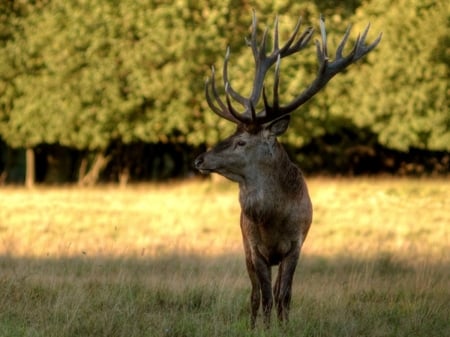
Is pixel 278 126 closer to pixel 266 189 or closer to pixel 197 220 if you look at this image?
pixel 266 189

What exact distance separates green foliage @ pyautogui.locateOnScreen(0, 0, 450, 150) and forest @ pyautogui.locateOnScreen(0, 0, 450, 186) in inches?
1.2

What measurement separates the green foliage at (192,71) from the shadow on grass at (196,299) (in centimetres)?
1388

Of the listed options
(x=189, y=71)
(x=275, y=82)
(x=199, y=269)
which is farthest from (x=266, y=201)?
(x=189, y=71)

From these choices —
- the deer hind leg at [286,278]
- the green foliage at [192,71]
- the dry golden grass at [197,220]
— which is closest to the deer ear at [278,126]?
the deer hind leg at [286,278]

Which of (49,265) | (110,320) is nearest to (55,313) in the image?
(110,320)

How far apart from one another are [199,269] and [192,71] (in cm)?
1497

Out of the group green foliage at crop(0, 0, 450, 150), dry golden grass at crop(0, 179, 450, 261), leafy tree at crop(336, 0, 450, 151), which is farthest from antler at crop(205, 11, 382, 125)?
leafy tree at crop(336, 0, 450, 151)

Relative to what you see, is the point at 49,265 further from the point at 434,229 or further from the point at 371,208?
the point at 371,208

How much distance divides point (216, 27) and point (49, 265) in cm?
1558

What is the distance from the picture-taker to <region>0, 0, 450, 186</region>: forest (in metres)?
24.7

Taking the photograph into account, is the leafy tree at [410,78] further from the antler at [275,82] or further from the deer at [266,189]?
the deer at [266,189]

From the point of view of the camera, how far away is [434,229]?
618 inches

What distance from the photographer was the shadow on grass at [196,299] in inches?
265

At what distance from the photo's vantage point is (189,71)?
82.1 ft
